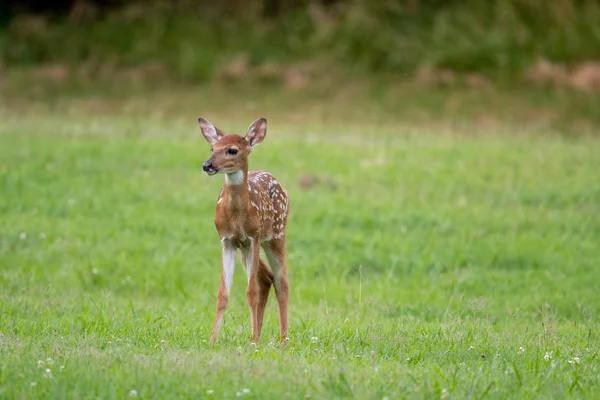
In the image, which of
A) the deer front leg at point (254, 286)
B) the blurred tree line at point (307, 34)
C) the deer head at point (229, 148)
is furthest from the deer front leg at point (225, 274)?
the blurred tree line at point (307, 34)

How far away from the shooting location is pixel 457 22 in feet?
97.9

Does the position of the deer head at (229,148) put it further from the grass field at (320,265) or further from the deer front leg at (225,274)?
the grass field at (320,265)

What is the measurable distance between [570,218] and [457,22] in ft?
54.5

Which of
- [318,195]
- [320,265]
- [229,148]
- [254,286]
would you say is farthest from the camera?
[318,195]

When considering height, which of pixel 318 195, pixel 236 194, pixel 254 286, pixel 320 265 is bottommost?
pixel 320 265

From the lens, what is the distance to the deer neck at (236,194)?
321 inches

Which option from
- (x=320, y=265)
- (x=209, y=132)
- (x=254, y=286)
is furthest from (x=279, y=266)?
(x=320, y=265)

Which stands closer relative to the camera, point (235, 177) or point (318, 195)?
point (235, 177)

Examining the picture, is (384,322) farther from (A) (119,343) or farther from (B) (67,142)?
(B) (67,142)

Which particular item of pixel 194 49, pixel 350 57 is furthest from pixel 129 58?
pixel 350 57

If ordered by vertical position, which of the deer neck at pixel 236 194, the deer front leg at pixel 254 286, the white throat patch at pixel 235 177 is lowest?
the deer front leg at pixel 254 286

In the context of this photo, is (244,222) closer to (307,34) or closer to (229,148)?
(229,148)

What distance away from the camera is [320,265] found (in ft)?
40.0

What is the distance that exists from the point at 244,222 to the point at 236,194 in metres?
0.23
